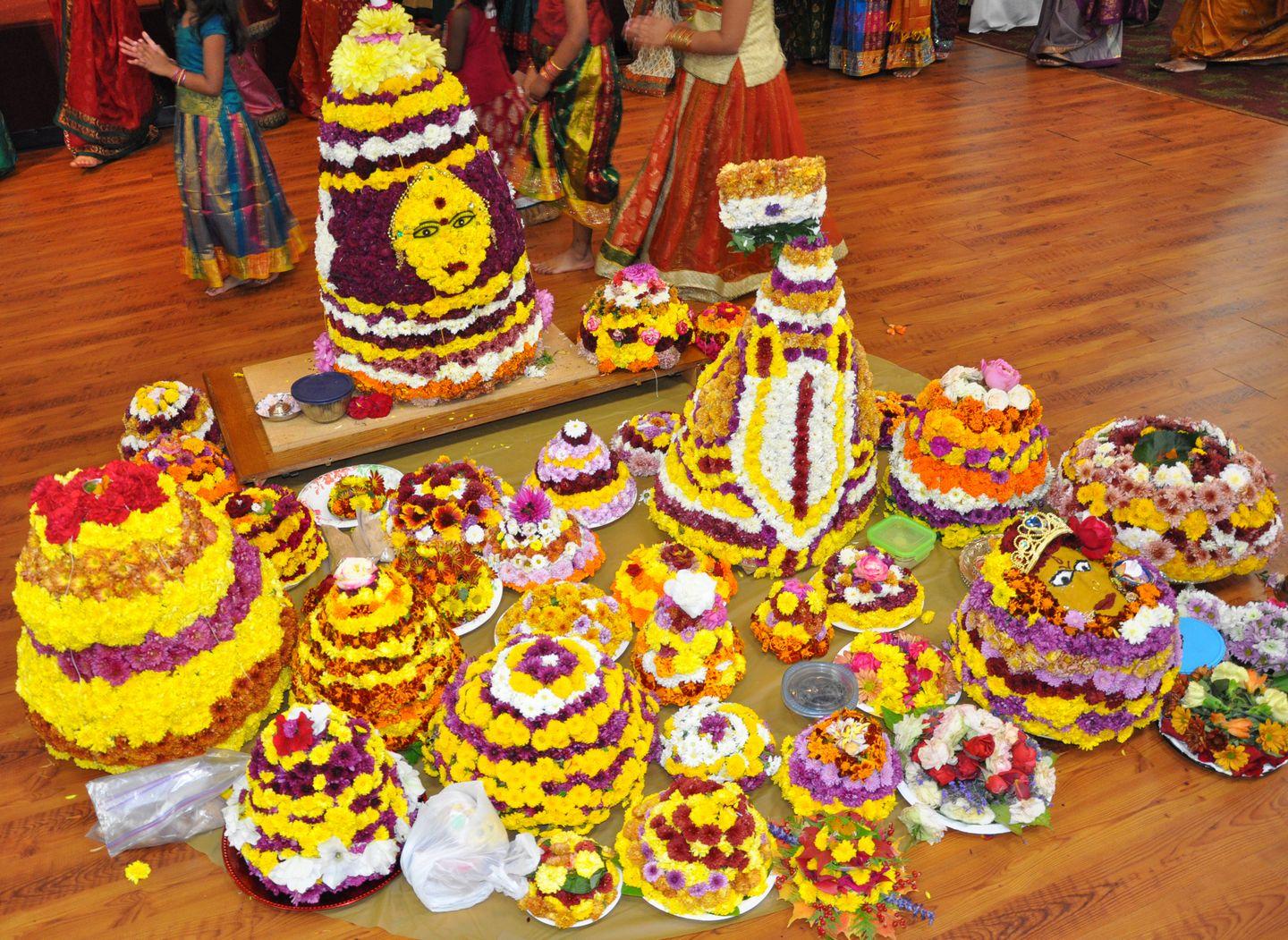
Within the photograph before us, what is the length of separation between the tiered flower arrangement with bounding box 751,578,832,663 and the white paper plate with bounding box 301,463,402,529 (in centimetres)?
157

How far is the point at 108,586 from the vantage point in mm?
3051

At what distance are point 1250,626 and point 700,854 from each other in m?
1.96

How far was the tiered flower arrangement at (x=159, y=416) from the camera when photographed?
14.4ft

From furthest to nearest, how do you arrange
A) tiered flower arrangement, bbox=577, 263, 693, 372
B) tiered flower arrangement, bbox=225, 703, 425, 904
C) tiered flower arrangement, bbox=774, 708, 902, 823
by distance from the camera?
tiered flower arrangement, bbox=577, 263, 693, 372, tiered flower arrangement, bbox=774, 708, 902, 823, tiered flower arrangement, bbox=225, 703, 425, 904

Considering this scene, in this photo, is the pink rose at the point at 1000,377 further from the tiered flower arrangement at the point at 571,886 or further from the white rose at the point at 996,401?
the tiered flower arrangement at the point at 571,886

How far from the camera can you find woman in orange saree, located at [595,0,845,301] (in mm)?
5152

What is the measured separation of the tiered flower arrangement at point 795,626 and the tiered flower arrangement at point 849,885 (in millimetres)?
730

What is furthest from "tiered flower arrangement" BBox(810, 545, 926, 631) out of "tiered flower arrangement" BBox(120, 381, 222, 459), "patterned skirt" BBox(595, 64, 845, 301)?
"tiered flower arrangement" BBox(120, 381, 222, 459)

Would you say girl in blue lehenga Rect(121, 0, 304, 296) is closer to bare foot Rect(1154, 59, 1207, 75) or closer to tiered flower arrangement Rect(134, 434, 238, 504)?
tiered flower arrangement Rect(134, 434, 238, 504)

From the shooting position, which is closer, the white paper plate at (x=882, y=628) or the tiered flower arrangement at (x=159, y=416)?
the white paper plate at (x=882, y=628)

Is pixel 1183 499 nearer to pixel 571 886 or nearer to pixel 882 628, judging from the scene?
pixel 882 628

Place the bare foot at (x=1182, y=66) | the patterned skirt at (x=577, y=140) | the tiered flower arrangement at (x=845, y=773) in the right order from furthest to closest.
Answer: the bare foot at (x=1182, y=66)
the patterned skirt at (x=577, y=140)
the tiered flower arrangement at (x=845, y=773)

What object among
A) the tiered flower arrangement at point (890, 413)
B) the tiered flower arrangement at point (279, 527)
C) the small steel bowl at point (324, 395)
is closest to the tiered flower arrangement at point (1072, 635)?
the tiered flower arrangement at point (890, 413)

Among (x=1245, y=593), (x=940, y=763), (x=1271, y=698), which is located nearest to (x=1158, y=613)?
(x=1271, y=698)
